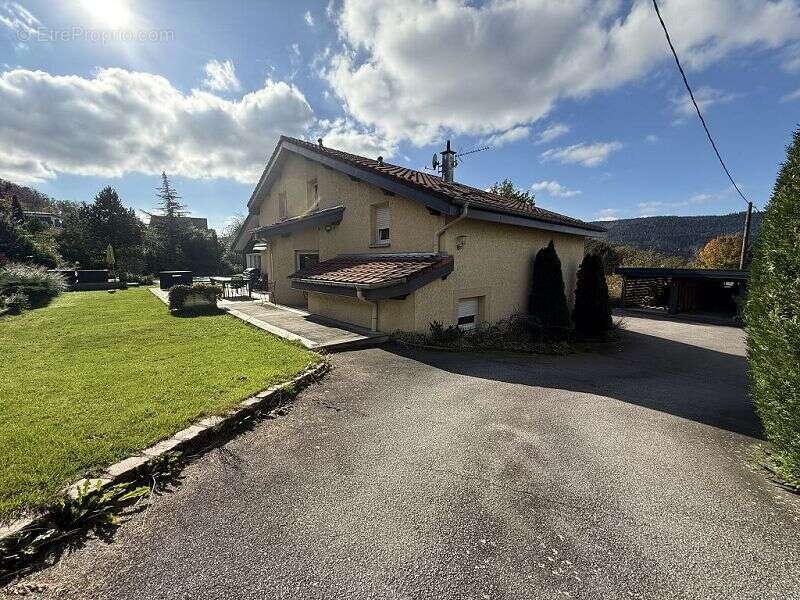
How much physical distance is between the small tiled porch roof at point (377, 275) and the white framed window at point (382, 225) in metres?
0.52

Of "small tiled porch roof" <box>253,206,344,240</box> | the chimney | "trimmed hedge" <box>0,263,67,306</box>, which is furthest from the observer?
the chimney

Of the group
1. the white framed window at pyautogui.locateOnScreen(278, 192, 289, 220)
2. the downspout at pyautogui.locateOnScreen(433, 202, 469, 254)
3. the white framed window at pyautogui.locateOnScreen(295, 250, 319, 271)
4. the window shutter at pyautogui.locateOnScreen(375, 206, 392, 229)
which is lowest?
the white framed window at pyautogui.locateOnScreen(295, 250, 319, 271)

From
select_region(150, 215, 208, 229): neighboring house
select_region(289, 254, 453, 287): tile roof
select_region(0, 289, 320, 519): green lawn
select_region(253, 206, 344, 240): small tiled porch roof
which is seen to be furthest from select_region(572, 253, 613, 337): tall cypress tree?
select_region(150, 215, 208, 229): neighboring house

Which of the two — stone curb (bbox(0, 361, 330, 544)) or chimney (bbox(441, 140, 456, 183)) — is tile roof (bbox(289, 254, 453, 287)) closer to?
stone curb (bbox(0, 361, 330, 544))

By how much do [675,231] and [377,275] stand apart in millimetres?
50684

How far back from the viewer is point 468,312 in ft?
33.6

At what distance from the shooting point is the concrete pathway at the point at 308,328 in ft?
26.5

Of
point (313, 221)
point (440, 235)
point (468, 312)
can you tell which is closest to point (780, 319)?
point (440, 235)

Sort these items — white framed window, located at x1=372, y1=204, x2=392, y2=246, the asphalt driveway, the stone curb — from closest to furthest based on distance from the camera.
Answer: the asphalt driveway → the stone curb → white framed window, located at x1=372, y1=204, x2=392, y2=246

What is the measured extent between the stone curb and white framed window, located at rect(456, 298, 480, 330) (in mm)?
5660

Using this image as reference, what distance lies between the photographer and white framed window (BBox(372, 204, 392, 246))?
10.6 m

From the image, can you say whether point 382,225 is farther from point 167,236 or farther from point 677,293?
point 167,236

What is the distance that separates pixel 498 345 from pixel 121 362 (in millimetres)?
8424

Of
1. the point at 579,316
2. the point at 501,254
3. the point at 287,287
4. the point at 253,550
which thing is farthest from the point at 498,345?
the point at 287,287
